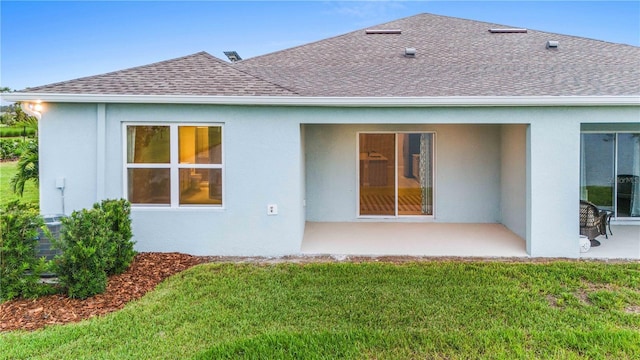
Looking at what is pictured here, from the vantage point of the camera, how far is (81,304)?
5586 millimetres

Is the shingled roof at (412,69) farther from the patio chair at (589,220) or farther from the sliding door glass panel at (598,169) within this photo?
the patio chair at (589,220)

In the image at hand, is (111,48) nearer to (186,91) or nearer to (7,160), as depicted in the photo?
(7,160)

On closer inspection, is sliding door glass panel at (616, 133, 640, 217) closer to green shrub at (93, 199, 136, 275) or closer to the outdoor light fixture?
green shrub at (93, 199, 136, 275)

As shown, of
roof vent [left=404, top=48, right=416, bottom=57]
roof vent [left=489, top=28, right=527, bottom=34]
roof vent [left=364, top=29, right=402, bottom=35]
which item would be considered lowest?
roof vent [left=404, top=48, right=416, bottom=57]

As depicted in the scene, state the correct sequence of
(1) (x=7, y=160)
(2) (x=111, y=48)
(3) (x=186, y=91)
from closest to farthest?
(3) (x=186, y=91), (2) (x=111, y=48), (1) (x=7, y=160)

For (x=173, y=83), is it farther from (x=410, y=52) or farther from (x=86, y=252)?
(x=410, y=52)

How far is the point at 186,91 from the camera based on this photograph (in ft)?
25.9

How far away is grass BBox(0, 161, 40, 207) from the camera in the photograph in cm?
1441

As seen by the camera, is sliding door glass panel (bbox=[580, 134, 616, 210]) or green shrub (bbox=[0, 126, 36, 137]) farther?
green shrub (bbox=[0, 126, 36, 137])

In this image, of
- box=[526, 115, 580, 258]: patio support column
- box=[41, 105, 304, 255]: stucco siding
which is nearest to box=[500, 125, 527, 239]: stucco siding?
box=[526, 115, 580, 258]: patio support column

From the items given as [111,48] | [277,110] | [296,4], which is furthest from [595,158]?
[111,48]

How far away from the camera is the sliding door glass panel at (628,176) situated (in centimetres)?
1070

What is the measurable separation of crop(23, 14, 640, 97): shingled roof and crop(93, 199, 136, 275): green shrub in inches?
91.2

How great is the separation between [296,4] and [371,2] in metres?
3.57
